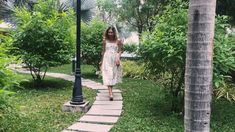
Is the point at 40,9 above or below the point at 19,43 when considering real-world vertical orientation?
above

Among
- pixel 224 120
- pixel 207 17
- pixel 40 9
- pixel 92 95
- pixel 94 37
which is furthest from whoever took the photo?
pixel 94 37

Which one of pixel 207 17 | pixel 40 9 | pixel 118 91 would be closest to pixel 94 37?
pixel 40 9

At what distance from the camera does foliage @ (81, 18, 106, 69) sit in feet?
45.5

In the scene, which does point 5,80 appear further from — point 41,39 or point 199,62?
point 41,39

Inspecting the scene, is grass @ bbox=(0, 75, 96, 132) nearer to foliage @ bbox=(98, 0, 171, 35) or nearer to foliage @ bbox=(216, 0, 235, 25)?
foliage @ bbox=(216, 0, 235, 25)

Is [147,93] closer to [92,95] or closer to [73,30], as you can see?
[92,95]

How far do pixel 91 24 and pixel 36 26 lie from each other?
11.1ft

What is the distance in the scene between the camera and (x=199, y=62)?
2.91 meters

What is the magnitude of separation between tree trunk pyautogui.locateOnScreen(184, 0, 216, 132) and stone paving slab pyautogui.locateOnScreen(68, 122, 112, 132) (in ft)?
11.9

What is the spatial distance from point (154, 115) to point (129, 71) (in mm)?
6958

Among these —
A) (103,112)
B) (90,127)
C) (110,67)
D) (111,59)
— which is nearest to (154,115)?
(103,112)

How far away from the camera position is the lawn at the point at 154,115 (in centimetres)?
675

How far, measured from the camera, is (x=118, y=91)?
414 inches

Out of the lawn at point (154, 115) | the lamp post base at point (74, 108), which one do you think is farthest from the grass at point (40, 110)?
the lawn at point (154, 115)
